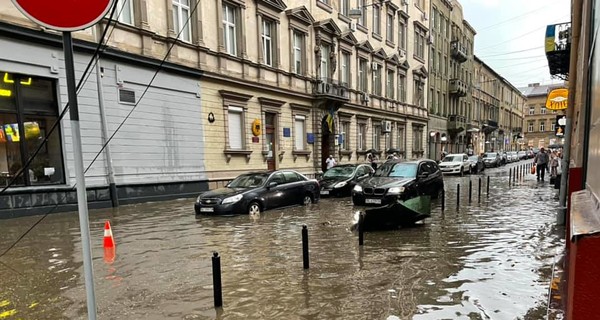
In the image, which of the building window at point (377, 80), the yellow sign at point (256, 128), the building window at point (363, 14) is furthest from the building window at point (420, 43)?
the yellow sign at point (256, 128)

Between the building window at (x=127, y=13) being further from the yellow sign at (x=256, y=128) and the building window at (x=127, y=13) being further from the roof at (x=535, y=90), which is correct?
the roof at (x=535, y=90)

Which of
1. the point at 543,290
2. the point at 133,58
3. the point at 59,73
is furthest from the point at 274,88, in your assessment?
the point at 543,290

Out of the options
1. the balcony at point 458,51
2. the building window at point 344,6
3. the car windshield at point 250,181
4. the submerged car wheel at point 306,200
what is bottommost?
the submerged car wheel at point 306,200

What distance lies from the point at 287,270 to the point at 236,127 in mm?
13971

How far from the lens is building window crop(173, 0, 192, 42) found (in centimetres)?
1609

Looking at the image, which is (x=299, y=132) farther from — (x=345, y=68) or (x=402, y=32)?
(x=402, y=32)

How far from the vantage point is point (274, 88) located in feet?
69.3

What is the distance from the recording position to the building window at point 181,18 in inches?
634

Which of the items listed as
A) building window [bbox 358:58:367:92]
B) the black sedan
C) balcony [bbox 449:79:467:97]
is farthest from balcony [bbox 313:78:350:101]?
balcony [bbox 449:79:467:97]

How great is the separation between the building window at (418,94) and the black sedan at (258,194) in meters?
30.2

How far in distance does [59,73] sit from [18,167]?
335 cm

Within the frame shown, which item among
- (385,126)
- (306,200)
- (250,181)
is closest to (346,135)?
(385,126)

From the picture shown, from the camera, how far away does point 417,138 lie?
41656mm

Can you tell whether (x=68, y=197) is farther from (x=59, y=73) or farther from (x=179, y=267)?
(x=179, y=267)
